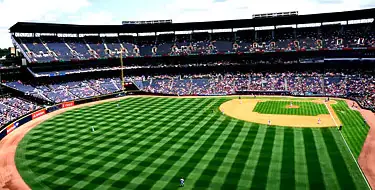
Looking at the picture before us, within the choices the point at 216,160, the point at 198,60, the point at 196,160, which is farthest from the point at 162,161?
the point at 198,60

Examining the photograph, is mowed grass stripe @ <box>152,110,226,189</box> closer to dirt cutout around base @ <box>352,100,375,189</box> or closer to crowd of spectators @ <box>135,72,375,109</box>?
dirt cutout around base @ <box>352,100,375,189</box>

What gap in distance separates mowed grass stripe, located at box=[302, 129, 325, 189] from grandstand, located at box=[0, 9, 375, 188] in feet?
94.2

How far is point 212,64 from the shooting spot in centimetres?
8325

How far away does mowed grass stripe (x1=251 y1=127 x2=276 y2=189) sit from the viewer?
2378 cm

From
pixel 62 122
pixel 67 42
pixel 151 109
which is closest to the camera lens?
pixel 62 122

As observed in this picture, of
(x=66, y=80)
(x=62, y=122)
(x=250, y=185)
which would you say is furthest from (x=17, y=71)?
(x=250, y=185)

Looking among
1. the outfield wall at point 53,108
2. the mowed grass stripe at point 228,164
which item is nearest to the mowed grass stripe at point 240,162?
the mowed grass stripe at point 228,164

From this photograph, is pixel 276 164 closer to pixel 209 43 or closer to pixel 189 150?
pixel 189 150

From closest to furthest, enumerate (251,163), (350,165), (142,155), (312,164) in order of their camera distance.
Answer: (350,165), (312,164), (251,163), (142,155)

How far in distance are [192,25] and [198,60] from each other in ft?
33.4

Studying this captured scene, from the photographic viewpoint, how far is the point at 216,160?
2867cm

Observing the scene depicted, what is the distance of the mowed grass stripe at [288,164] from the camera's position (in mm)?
23544

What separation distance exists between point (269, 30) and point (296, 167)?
6461cm

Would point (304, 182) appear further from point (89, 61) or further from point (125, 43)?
point (125, 43)
